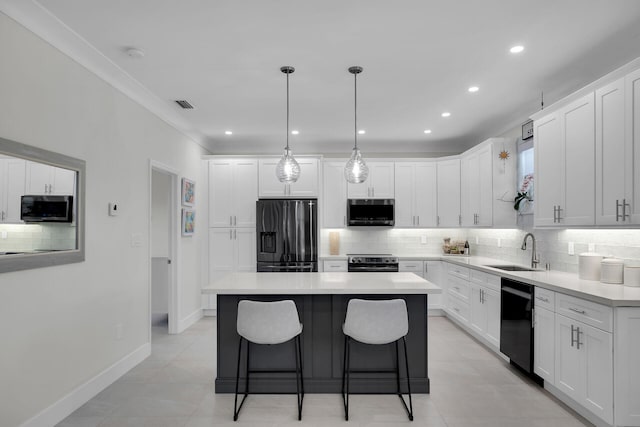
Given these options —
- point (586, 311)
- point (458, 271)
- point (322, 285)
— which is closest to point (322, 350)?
point (322, 285)

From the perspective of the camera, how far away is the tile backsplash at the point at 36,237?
2.26 metres

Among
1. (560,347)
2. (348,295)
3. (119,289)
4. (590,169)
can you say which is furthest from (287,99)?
(560,347)

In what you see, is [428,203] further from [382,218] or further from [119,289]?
[119,289]

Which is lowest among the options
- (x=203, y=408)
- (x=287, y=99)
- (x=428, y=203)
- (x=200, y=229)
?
(x=203, y=408)

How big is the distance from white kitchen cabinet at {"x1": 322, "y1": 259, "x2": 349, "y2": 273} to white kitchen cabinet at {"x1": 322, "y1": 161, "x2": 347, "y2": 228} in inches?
24.3

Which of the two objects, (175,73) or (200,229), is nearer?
(175,73)

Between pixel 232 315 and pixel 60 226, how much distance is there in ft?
4.63

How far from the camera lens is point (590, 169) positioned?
2.96 meters

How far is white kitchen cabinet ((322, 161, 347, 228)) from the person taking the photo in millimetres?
6074

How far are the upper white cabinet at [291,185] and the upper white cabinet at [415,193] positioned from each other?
1.33m

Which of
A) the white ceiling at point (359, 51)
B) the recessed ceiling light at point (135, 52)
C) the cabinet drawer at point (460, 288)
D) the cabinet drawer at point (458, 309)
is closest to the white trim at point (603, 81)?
the white ceiling at point (359, 51)

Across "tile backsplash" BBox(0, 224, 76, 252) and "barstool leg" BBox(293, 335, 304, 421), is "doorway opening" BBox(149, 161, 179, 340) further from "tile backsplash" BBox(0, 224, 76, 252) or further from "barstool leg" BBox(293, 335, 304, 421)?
"barstool leg" BBox(293, 335, 304, 421)

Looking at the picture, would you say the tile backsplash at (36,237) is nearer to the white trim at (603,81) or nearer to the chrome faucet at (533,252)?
the white trim at (603,81)

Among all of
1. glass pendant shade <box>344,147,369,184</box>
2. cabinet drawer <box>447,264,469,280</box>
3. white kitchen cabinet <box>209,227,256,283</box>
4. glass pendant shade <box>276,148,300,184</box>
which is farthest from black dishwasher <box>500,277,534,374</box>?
white kitchen cabinet <box>209,227,256,283</box>
